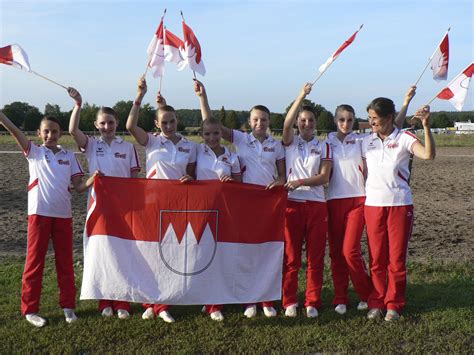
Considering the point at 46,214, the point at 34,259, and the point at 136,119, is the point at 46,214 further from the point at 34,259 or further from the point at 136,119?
the point at 136,119

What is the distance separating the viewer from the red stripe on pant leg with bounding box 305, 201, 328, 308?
605 cm

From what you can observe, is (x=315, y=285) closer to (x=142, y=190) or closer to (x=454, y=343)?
(x=454, y=343)

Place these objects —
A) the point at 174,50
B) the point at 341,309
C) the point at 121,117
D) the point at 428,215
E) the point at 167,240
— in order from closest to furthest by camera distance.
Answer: the point at 167,240 → the point at 341,309 → the point at 174,50 → the point at 428,215 → the point at 121,117

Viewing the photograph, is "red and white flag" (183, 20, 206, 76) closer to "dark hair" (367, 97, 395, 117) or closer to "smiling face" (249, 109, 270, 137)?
"smiling face" (249, 109, 270, 137)

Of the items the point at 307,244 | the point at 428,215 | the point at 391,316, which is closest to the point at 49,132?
the point at 307,244

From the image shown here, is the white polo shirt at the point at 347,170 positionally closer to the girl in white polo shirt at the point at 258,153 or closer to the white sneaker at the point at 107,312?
the girl in white polo shirt at the point at 258,153

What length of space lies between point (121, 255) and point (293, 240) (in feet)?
6.34

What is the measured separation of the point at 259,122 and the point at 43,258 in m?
2.80

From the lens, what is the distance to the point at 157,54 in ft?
21.8

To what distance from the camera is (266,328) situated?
225 inches

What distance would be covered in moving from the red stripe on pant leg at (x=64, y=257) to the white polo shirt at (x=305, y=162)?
98.8 inches

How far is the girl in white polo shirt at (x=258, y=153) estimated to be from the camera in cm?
609

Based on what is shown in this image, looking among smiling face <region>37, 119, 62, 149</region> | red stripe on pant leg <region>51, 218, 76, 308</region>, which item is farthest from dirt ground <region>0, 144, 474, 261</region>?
smiling face <region>37, 119, 62, 149</region>

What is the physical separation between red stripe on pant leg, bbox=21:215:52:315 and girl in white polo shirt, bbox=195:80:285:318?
7.08 feet
